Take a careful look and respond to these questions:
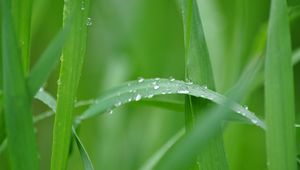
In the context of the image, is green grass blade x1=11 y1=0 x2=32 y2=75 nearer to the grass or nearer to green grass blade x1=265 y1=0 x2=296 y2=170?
the grass

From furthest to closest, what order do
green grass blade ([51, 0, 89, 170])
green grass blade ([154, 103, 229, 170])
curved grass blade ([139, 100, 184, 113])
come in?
curved grass blade ([139, 100, 184, 113]) < green grass blade ([51, 0, 89, 170]) < green grass blade ([154, 103, 229, 170])

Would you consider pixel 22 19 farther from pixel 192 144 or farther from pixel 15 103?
pixel 192 144

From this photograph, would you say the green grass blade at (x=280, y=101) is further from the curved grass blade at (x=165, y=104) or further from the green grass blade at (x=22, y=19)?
the green grass blade at (x=22, y=19)

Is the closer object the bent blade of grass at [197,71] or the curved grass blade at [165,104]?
the bent blade of grass at [197,71]

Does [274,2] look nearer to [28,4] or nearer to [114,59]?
[28,4]

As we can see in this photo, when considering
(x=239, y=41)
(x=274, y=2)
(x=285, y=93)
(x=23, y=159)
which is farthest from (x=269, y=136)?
(x=239, y=41)

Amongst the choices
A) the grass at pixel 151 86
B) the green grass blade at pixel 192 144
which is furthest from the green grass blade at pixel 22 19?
the green grass blade at pixel 192 144

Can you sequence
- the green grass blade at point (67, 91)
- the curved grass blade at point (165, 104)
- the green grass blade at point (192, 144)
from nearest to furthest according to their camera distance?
the green grass blade at point (192, 144) < the green grass blade at point (67, 91) < the curved grass blade at point (165, 104)

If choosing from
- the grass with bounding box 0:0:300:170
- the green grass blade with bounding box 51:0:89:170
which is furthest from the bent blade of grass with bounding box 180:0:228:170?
the green grass blade with bounding box 51:0:89:170
